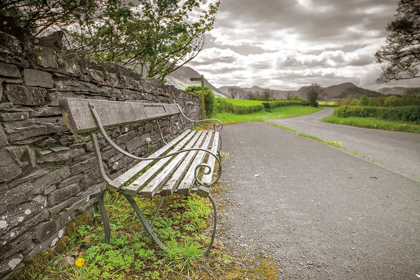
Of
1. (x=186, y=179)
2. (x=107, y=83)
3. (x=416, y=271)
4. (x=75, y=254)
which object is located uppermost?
(x=107, y=83)

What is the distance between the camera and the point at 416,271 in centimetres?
189

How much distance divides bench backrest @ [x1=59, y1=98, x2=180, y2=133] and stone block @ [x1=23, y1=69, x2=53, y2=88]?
0.31 meters

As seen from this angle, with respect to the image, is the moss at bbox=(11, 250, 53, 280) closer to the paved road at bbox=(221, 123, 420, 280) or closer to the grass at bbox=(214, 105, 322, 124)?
Result: the paved road at bbox=(221, 123, 420, 280)

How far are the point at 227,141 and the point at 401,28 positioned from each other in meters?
12.7

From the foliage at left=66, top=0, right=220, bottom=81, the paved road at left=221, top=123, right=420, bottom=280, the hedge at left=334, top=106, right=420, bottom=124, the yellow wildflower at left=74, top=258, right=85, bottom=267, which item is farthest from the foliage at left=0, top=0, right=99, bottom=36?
the hedge at left=334, top=106, right=420, bottom=124

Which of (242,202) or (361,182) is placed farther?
(361,182)

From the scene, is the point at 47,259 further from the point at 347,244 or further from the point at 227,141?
the point at 227,141

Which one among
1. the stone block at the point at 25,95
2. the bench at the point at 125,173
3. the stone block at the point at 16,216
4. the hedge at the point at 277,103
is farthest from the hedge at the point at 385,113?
the hedge at the point at 277,103

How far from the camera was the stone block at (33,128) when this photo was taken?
153 cm

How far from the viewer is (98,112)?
1.97 meters

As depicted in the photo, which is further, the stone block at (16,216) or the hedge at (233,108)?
the hedge at (233,108)

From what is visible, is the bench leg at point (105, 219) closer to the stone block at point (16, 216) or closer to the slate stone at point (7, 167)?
the stone block at point (16, 216)

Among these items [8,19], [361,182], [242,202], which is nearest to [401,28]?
[361,182]

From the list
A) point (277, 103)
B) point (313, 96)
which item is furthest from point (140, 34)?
point (313, 96)
